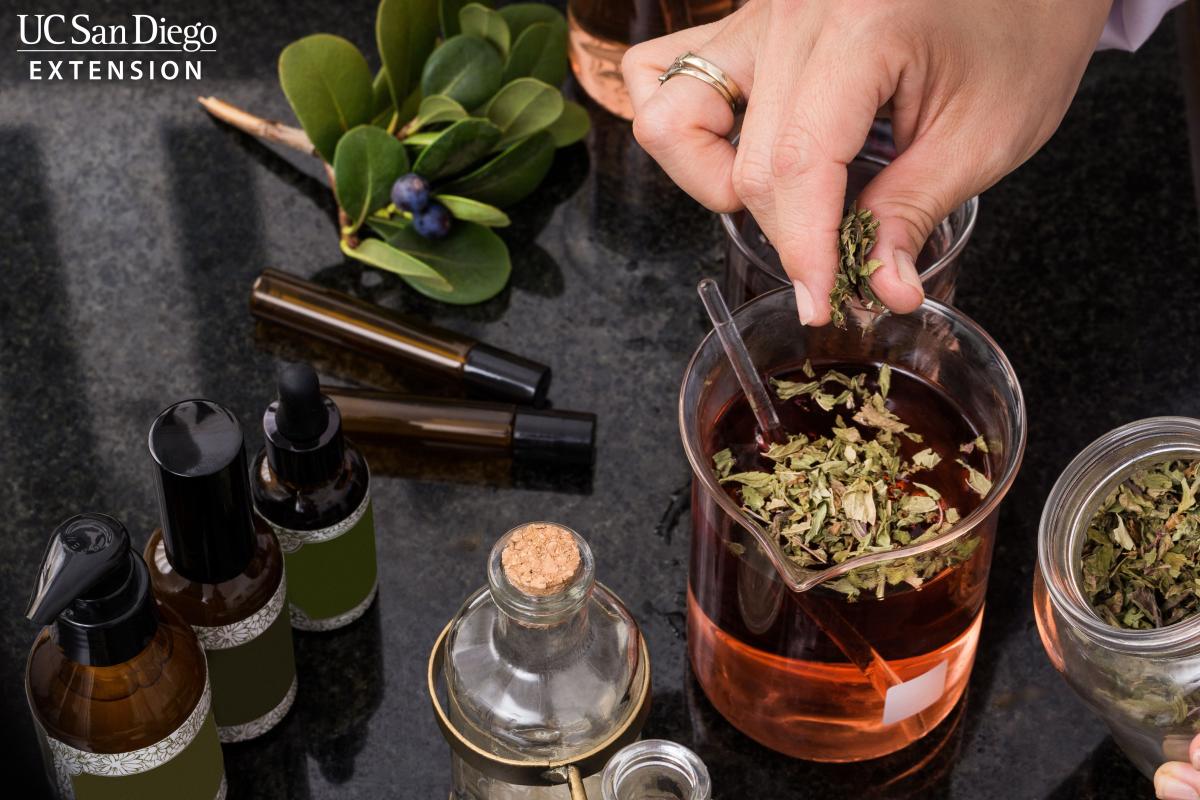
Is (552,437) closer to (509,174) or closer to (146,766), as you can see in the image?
(509,174)

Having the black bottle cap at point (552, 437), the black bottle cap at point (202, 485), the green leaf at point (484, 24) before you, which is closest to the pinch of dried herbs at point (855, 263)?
the black bottle cap at point (552, 437)

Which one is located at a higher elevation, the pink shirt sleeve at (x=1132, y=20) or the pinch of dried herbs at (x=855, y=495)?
the pink shirt sleeve at (x=1132, y=20)

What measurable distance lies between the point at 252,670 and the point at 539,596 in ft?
0.76

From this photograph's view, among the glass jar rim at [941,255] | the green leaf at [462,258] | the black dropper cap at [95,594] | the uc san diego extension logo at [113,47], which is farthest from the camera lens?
the uc san diego extension logo at [113,47]

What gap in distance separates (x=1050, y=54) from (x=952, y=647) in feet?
1.29

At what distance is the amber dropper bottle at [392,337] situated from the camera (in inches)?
45.8

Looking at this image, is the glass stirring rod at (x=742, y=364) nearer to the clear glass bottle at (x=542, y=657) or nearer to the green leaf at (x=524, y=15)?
the clear glass bottle at (x=542, y=657)

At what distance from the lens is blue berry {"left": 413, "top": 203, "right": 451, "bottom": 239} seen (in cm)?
122

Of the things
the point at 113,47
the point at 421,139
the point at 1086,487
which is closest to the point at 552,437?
the point at 421,139

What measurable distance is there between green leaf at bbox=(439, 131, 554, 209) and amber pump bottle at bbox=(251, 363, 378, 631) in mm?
359

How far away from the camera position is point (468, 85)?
4.12ft

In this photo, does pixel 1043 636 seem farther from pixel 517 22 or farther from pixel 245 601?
pixel 517 22

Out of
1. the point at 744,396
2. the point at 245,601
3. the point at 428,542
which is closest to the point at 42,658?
the point at 245,601

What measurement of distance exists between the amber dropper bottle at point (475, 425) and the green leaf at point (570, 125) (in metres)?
0.30
